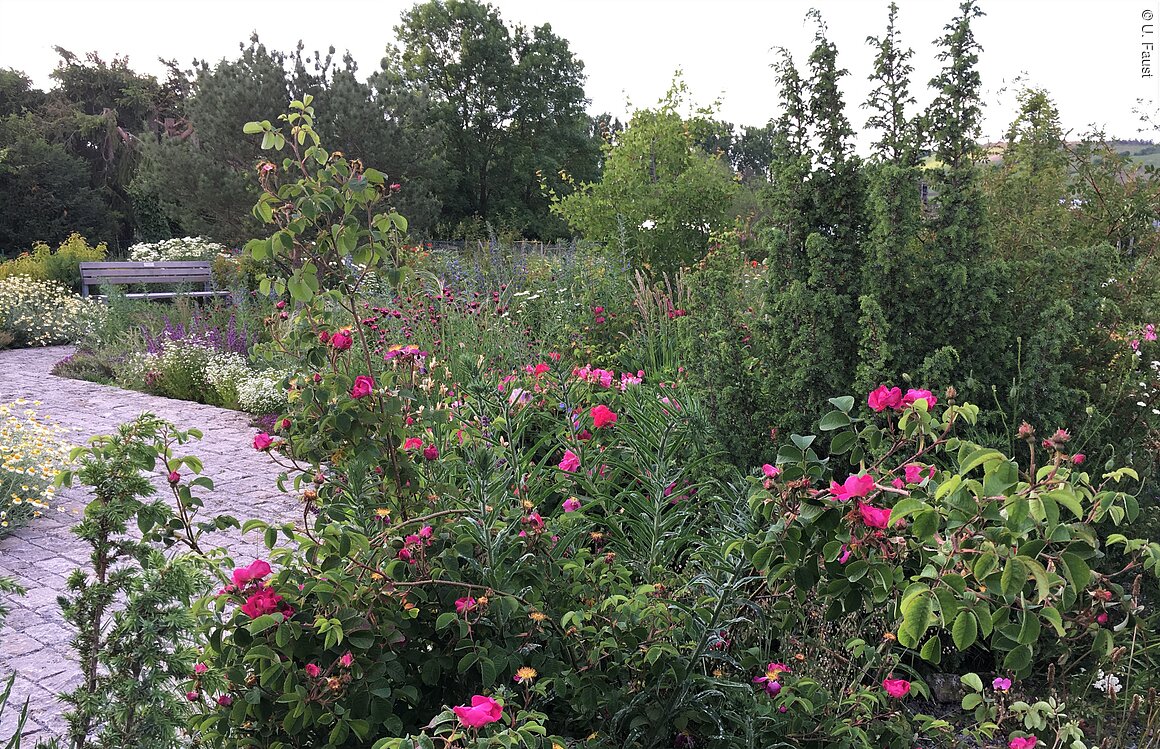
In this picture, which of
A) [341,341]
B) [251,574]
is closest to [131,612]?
[251,574]

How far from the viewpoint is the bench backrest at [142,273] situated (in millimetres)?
12867

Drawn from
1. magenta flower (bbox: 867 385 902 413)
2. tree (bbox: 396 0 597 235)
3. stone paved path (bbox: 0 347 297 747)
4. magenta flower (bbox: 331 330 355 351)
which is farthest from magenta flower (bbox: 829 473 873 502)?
tree (bbox: 396 0 597 235)

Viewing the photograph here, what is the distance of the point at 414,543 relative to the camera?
5.84 feet

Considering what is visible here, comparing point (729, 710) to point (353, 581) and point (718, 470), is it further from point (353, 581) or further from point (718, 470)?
point (718, 470)

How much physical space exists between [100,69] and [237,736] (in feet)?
110

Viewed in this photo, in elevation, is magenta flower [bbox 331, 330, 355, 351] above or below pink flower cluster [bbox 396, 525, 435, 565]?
above

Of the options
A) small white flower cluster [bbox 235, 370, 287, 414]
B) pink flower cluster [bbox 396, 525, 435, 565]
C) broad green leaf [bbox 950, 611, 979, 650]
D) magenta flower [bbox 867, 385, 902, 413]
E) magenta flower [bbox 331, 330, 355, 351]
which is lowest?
small white flower cluster [bbox 235, 370, 287, 414]

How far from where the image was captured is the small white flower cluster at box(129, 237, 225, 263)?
16.0m

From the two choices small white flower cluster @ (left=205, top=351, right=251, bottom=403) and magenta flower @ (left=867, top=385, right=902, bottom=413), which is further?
small white flower cluster @ (left=205, top=351, right=251, bottom=403)

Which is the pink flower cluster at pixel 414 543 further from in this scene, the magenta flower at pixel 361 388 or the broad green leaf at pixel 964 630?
the broad green leaf at pixel 964 630

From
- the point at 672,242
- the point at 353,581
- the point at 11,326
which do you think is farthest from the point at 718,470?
the point at 11,326

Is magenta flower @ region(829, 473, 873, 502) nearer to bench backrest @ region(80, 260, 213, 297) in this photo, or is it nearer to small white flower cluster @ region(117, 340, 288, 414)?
small white flower cluster @ region(117, 340, 288, 414)

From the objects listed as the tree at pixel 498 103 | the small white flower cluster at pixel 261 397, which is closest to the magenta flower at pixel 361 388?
the small white flower cluster at pixel 261 397

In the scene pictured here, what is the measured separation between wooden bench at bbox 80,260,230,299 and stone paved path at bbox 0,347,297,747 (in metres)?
4.54
